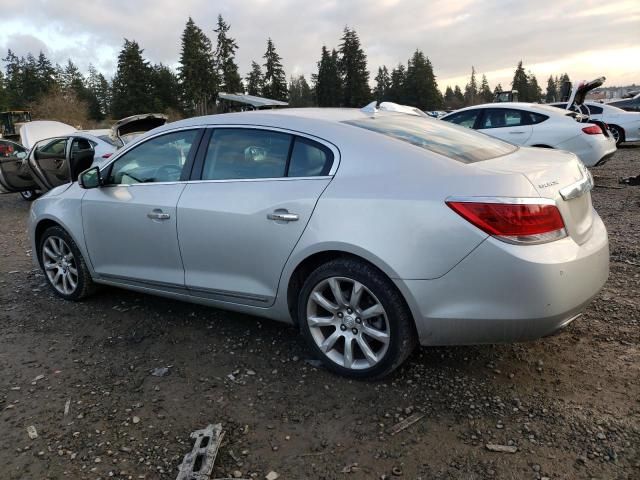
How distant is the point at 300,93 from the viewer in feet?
364

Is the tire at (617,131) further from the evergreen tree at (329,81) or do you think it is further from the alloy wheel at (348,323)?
the evergreen tree at (329,81)

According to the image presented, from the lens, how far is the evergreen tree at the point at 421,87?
89938 millimetres

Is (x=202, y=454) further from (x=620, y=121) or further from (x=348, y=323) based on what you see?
(x=620, y=121)

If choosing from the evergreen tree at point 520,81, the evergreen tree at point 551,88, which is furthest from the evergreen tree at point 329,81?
the evergreen tree at point 551,88

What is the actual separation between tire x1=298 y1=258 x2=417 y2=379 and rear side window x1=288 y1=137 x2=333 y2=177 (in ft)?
1.83

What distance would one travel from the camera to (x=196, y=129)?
378 centimetres

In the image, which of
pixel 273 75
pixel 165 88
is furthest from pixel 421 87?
pixel 165 88

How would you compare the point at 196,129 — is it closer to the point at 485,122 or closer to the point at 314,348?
the point at 314,348

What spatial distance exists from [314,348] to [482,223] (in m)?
1.28

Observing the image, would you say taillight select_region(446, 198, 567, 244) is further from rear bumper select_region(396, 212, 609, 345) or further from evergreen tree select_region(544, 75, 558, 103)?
evergreen tree select_region(544, 75, 558, 103)

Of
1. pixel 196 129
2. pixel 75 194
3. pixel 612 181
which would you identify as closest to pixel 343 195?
pixel 196 129

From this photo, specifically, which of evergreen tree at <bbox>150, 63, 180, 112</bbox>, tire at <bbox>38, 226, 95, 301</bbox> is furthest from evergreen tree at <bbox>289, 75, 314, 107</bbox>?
tire at <bbox>38, 226, 95, 301</bbox>

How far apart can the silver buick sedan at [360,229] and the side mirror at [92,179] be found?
0.50 ft

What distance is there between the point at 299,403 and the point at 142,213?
1851 mm
